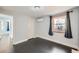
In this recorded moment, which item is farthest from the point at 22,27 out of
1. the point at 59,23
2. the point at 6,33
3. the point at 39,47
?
the point at 59,23

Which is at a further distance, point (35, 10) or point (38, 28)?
point (38, 28)

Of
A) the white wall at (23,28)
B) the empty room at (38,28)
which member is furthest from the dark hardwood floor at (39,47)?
the white wall at (23,28)

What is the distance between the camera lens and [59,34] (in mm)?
1382

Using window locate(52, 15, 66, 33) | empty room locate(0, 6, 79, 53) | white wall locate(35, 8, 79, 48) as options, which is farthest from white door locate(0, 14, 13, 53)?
window locate(52, 15, 66, 33)

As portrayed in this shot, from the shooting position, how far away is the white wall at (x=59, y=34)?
130 cm

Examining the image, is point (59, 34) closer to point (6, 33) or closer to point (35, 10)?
point (35, 10)

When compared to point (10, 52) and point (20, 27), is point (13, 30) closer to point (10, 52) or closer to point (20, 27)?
point (20, 27)

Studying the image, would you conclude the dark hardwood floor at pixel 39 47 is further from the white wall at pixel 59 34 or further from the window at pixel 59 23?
the window at pixel 59 23

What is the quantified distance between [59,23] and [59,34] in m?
0.19

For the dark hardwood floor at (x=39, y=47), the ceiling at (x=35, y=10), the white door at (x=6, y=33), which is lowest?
the dark hardwood floor at (x=39, y=47)

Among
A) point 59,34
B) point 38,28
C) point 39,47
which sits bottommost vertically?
point 39,47
